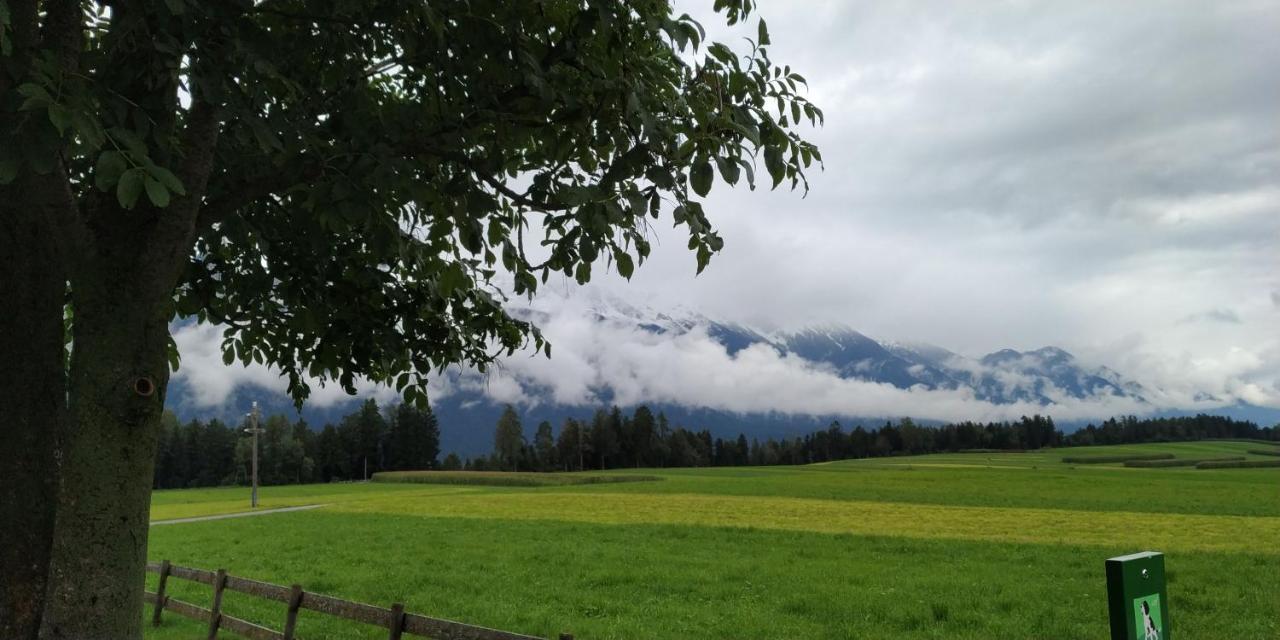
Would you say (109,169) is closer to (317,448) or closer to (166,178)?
(166,178)

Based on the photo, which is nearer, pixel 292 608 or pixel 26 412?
pixel 26 412

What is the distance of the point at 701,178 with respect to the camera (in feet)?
15.5

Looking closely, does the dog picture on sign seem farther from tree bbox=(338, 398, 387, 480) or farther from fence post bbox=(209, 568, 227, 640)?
tree bbox=(338, 398, 387, 480)

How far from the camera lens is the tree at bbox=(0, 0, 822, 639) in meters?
5.07

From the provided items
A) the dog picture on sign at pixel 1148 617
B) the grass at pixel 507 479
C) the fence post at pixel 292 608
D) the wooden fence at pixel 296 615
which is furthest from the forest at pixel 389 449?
the dog picture on sign at pixel 1148 617

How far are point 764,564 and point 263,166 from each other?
69.2 feet

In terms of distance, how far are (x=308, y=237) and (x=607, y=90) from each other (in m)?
4.01

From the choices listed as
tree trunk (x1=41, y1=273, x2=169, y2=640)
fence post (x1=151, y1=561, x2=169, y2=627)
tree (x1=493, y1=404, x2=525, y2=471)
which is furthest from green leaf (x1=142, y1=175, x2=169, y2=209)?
tree (x1=493, y1=404, x2=525, y2=471)

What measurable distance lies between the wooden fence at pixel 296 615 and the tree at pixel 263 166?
8.03 ft

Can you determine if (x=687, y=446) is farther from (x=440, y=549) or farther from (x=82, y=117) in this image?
(x=82, y=117)

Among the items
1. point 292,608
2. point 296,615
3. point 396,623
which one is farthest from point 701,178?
point 296,615

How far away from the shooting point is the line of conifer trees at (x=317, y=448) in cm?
15788

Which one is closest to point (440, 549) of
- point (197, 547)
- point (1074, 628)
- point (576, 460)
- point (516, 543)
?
point (516, 543)

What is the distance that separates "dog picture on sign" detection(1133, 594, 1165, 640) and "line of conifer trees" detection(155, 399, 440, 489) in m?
156
